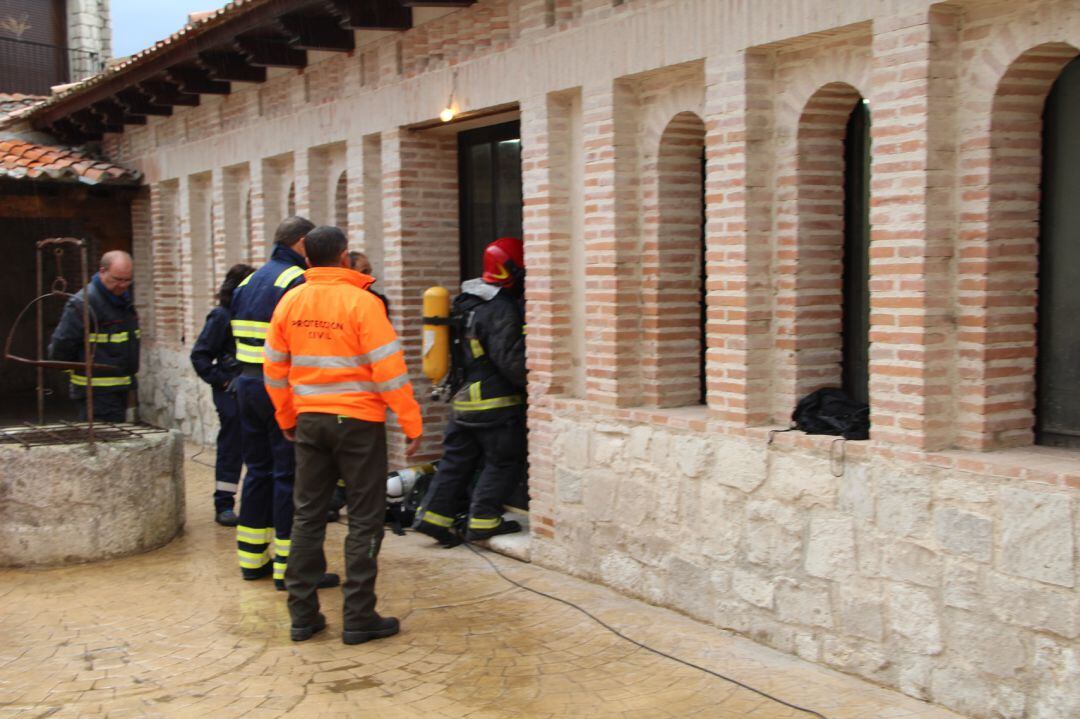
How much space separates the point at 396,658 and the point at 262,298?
8.22ft

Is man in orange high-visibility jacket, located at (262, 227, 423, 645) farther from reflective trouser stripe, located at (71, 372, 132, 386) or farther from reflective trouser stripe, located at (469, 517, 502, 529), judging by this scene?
reflective trouser stripe, located at (71, 372, 132, 386)

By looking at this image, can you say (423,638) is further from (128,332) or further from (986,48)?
(128,332)

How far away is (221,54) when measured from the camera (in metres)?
11.7

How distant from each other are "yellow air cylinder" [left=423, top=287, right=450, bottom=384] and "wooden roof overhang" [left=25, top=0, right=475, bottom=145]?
7.03 ft

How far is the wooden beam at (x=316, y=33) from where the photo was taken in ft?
32.8

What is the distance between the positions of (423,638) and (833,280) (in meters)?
2.98

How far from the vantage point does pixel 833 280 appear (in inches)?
253

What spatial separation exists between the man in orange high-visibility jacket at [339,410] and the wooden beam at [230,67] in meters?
5.85

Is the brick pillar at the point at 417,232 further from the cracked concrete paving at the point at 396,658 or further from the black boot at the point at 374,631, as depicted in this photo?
the black boot at the point at 374,631

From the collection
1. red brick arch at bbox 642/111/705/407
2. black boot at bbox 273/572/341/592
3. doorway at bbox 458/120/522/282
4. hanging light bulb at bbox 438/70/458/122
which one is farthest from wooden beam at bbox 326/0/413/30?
black boot at bbox 273/572/341/592

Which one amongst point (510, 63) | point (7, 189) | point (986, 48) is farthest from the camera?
point (7, 189)

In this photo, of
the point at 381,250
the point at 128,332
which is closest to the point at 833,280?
the point at 381,250

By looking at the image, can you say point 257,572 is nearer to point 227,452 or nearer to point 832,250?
point 227,452

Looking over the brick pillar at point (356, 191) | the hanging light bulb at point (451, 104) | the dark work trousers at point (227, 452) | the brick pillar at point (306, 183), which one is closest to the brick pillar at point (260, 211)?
the brick pillar at point (306, 183)
